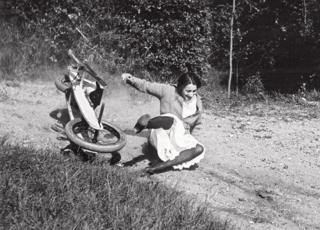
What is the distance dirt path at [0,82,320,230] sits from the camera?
227 inches

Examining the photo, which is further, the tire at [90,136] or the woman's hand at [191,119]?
the woman's hand at [191,119]

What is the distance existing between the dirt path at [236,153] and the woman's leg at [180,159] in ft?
0.40

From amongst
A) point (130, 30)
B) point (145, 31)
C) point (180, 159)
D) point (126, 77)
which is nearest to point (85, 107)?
point (126, 77)

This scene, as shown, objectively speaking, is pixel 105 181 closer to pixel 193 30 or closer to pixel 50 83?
pixel 50 83

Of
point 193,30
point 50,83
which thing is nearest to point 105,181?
point 50,83

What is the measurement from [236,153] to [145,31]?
4.25 metres

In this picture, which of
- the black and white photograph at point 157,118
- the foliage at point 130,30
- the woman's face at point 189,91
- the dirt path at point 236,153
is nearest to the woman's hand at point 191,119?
the black and white photograph at point 157,118

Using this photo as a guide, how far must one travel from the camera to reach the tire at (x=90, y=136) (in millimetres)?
5867

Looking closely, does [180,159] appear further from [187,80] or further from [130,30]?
[130,30]

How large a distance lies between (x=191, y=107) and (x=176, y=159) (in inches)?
32.8

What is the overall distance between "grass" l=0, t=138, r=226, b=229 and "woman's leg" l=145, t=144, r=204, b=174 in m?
0.82

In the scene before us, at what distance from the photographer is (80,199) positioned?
454cm

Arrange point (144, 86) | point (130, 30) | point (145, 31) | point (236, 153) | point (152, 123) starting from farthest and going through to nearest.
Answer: point (145, 31)
point (130, 30)
point (236, 153)
point (144, 86)
point (152, 123)

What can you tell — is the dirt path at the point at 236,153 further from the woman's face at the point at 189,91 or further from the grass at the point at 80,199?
the woman's face at the point at 189,91
